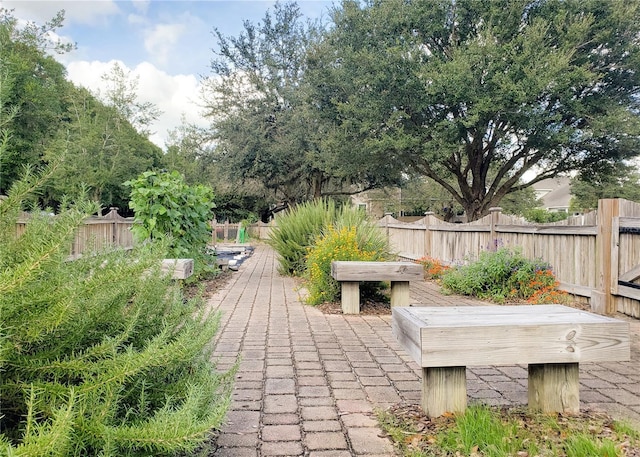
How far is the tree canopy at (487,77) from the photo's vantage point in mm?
13914

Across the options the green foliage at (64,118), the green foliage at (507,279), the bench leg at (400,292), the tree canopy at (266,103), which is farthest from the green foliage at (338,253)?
the tree canopy at (266,103)

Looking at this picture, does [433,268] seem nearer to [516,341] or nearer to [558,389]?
[558,389]

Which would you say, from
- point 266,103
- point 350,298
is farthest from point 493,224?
point 266,103

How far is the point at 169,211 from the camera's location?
778cm

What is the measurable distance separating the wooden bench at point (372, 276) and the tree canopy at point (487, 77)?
9767mm

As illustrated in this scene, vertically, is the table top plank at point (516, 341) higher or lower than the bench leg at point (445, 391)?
higher

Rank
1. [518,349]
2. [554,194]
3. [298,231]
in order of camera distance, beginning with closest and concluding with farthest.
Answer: [518,349]
[298,231]
[554,194]

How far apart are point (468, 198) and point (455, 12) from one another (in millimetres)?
7429

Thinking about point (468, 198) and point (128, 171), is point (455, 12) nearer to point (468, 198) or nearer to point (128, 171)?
point (468, 198)

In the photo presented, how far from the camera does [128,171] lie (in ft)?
84.3

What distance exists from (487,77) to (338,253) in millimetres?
10550

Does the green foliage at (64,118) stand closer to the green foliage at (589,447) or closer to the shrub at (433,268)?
the shrub at (433,268)

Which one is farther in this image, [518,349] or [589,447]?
[518,349]

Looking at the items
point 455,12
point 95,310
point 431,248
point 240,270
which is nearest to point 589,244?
point 431,248
